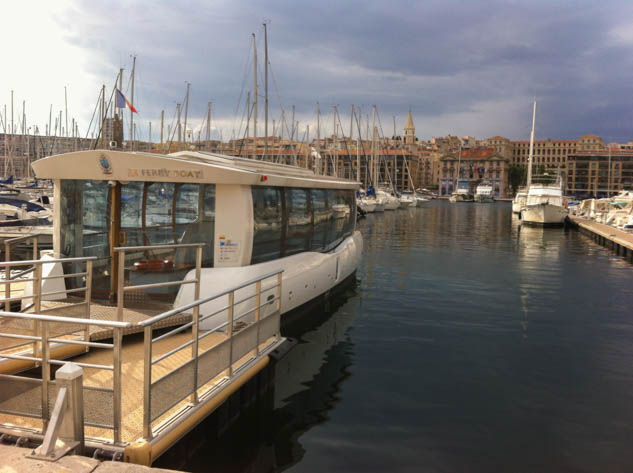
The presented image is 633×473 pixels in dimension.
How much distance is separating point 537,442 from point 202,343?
4477 mm

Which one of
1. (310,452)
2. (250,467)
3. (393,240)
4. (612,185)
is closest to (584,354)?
(310,452)

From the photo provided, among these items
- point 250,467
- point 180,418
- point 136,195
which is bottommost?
point 250,467

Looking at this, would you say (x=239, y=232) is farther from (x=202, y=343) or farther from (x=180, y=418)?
(x=180, y=418)

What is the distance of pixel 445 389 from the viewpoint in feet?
28.6

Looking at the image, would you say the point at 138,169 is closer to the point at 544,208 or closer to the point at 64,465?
the point at 64,465

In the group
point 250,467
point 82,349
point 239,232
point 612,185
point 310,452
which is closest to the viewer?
point 250,467

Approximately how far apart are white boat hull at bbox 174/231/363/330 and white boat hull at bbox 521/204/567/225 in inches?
1508

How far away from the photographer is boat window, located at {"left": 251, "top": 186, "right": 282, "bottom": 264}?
9336 mm

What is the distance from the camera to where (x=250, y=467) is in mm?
6234

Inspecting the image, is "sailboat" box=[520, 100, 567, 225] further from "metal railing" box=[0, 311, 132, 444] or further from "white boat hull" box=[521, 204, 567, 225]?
"metal railing" box=[0, 311, 132, 444]

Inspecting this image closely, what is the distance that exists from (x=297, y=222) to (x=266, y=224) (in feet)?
5.46

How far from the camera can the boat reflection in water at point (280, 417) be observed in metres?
6.18

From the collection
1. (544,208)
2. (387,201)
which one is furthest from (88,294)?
(387,201)

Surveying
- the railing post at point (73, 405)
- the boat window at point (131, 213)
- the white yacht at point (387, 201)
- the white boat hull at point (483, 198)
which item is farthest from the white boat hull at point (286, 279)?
the white boat hull at point (483, 198)
